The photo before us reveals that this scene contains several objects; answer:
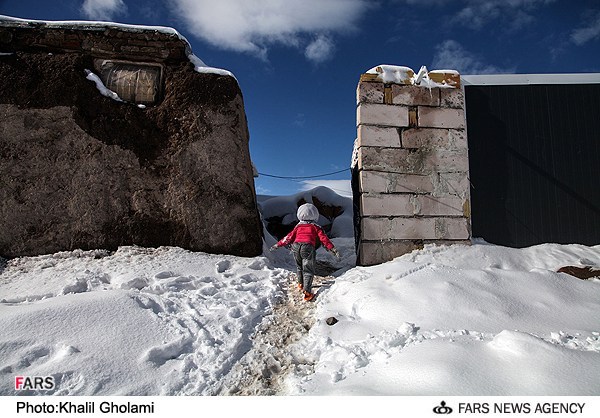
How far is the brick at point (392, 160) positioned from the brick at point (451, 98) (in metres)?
0.74

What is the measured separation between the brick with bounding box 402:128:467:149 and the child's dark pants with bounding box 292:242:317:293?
1.84 m

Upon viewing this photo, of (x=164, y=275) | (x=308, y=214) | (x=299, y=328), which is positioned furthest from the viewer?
(x=308, y=214)

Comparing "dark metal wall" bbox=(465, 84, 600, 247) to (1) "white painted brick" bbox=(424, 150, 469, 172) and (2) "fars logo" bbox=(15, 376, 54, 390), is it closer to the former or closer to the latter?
(1) "white painted brick" bbox=(424, 150, 469, 172)

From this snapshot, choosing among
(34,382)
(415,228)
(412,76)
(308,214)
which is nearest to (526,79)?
(412,76)

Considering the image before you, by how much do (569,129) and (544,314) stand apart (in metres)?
3.42

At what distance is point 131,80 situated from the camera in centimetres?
Answer: 440

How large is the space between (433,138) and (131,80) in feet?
12.7

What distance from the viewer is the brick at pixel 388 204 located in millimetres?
4234

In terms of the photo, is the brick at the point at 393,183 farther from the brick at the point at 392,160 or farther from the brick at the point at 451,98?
the brick at the point at 451,98

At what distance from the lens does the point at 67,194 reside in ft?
13.1

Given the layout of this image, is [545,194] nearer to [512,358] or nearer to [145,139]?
[512,358]

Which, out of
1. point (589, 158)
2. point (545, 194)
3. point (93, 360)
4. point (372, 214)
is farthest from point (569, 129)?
point (93, 360)

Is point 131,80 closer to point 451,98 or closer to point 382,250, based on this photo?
point 382,250

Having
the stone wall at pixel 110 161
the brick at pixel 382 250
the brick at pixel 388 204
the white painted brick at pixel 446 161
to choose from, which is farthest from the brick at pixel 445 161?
the stone wall at pixel 110 161
